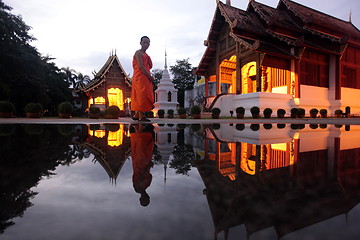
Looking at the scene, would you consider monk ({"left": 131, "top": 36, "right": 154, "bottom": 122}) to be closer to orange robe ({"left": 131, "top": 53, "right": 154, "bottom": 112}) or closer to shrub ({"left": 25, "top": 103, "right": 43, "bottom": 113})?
orange robe ({"left": 131, "top": 53, "right": 154, "bottom": 112})

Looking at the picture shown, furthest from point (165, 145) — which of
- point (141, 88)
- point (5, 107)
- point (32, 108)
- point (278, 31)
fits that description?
point (278, 31)

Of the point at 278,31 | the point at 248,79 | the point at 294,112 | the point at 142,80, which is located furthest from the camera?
the point at 248,79

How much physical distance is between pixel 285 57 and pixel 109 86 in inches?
716

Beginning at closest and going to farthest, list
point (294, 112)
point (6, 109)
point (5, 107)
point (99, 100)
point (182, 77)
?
point (5, 107), point (6, 109), point (294, 112), point (99, 100), point (182, 77)

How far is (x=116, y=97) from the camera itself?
26.7 meters

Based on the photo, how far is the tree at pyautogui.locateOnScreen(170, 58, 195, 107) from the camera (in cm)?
3975

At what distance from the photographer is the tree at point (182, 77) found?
39750 mm

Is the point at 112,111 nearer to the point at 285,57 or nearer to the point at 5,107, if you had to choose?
the point at 5,107

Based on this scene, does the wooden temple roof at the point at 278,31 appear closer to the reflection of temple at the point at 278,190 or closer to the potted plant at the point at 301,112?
the potted plant at the point at 301,112

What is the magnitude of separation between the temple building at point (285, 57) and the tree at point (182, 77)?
19909mm

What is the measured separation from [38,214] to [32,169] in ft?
2.35

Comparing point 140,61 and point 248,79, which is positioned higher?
point 248,79

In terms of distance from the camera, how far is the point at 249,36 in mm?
14984

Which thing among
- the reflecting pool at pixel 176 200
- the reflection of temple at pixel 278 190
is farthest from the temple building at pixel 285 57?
the reflecting pool at pixel 176 200
